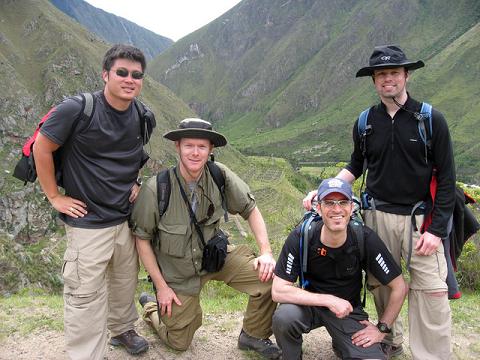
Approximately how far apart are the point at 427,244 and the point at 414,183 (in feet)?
2.18

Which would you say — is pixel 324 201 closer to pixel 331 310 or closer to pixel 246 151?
pixel 331 310

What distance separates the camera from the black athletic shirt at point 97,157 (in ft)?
16.3

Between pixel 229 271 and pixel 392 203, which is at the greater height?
pixel 392 203

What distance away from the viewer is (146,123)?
5.63 m

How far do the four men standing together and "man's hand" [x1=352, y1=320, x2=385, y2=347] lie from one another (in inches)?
0.5

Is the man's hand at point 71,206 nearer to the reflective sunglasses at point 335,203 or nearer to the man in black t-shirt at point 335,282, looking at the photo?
the man in black t-shirt at point 335,282

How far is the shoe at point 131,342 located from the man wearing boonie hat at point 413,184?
9.56ft

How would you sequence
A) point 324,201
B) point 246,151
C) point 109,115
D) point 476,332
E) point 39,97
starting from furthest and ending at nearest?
point 246,151 → point 39,97 → point 476,332 → point 109,115 → point 324,201

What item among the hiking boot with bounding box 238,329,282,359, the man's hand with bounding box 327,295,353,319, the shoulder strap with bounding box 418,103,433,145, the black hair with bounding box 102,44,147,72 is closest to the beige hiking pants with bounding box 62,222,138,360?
the hiking boot with bounding box 238,329,282,359

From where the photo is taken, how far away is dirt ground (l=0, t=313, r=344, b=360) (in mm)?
5871

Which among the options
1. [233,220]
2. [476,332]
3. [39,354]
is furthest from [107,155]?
[233,220]

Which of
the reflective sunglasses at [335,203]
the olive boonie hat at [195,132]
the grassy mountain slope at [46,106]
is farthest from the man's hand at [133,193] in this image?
the grassy mountain slope at [46,106]

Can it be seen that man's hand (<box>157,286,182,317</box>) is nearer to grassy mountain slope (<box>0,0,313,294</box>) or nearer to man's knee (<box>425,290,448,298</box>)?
man's knee (<box>425,290,448,298</box>)

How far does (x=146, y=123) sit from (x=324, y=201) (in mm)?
2338
